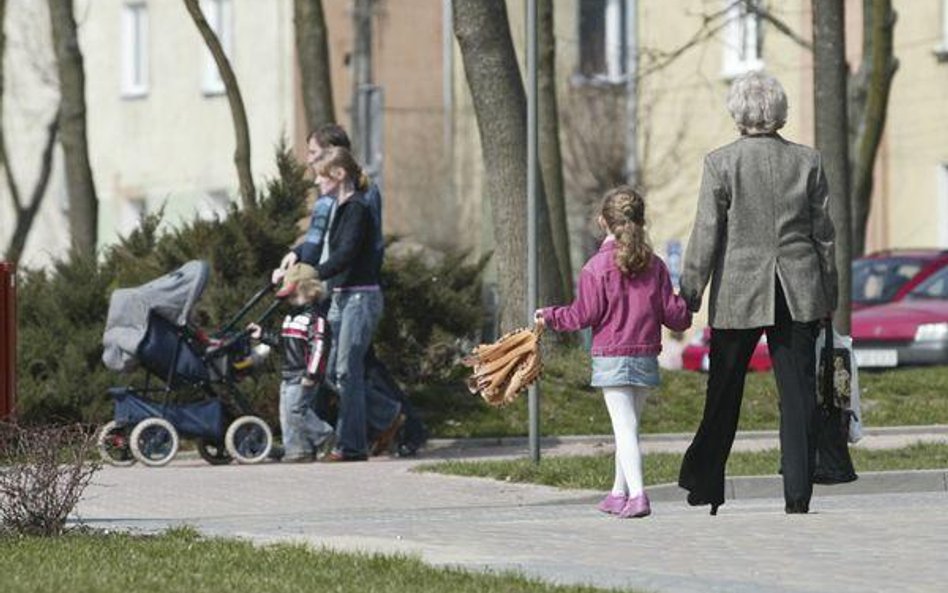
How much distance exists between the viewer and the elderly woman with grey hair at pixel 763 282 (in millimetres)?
13055

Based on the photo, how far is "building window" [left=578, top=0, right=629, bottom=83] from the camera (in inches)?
1955

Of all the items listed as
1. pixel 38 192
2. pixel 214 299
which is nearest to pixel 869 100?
pixel 214 299

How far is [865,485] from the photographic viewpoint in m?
15.8

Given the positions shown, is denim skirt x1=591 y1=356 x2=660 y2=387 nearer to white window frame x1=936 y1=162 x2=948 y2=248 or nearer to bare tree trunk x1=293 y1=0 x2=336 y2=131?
bare tree trunk x1=293 y1=0 x2=336 y2=131

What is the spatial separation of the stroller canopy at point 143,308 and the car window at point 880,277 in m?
12.6

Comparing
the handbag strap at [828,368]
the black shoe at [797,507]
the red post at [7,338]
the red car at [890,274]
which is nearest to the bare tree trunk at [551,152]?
the red car at [890,274]

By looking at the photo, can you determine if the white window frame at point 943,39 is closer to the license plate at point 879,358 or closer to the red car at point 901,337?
the red car at point 901,337

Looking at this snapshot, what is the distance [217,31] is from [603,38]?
751cm

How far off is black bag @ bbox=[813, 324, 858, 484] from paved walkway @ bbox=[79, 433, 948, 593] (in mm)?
184

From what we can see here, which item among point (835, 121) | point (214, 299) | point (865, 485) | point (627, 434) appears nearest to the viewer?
point (627, 434)

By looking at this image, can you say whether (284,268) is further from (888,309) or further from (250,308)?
(888,309)

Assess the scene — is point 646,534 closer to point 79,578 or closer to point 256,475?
point 79,578

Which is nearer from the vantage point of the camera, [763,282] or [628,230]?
[763,282]

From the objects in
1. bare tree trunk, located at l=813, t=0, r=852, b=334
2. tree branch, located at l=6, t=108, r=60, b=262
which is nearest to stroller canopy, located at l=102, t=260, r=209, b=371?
bare tree trunk, located at l=813, t=0, r=852, b=334
